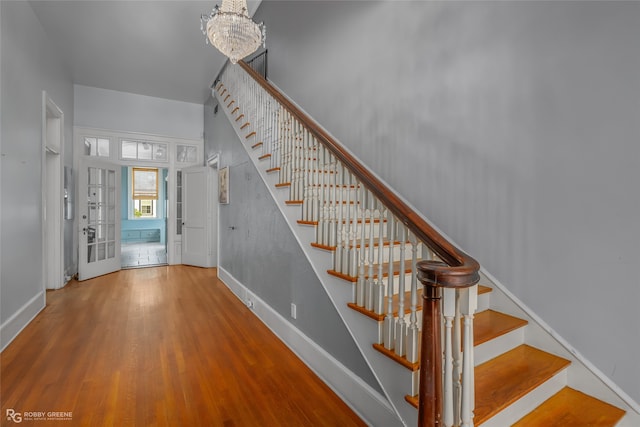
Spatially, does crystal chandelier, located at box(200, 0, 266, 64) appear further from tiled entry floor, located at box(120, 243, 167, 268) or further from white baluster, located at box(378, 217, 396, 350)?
tiled entry floor, located at box(120, 243, 167, 268)

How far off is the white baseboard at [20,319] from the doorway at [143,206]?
6.29m

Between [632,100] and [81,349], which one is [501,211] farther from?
[81,349]

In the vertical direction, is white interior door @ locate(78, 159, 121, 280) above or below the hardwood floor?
above

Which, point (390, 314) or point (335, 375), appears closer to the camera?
point (390, 314)

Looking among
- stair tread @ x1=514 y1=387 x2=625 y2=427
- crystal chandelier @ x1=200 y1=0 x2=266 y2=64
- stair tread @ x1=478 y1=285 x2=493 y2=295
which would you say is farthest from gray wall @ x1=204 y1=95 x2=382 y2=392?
crystal chandelier @ x1=200 y1=0 x2=266 y2=64

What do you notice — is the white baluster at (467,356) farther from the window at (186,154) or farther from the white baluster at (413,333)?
the window at (186,154)

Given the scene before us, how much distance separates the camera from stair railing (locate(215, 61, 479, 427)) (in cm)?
109

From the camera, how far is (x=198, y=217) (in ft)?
20.3

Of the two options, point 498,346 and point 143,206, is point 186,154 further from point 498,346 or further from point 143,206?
point 498,346

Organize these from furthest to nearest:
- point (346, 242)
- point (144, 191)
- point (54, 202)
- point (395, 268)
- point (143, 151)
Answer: point (144, 191)
point (143, 151)
point (54, 202)
point (395, 268)
point (346, 242)

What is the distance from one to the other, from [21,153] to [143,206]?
318 inches

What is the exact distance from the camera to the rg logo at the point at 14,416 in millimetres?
1751

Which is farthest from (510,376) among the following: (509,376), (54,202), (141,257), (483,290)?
(141,257)

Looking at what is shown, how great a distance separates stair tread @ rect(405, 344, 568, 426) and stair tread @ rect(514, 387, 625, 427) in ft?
0.47
